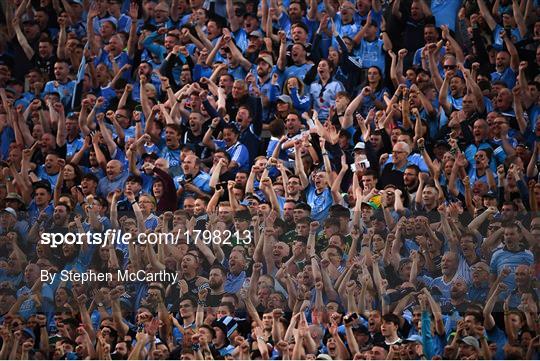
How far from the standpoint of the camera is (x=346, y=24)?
11.6 metres

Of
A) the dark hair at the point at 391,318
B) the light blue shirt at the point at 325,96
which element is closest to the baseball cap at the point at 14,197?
the light blue shirt at the point at 325,96

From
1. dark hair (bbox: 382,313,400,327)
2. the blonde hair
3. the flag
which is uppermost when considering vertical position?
the flag

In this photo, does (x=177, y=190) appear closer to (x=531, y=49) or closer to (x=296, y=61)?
(x=296, y=61)

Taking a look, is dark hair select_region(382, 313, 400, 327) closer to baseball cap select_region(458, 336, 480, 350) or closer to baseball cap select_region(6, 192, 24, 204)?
baseball cap select_region(458, 336, 480, 350)

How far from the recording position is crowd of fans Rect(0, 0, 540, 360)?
10656mm

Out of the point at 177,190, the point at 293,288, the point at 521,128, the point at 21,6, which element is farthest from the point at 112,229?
the point at 521,128

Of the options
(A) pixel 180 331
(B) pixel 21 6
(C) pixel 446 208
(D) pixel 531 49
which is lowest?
(A) pixel 180 331

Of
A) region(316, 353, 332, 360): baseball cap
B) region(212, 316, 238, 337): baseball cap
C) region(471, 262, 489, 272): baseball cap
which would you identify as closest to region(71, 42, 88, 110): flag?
region(212, 316, 238, 337): baseball cap

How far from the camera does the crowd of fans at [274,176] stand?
1066 centimetres

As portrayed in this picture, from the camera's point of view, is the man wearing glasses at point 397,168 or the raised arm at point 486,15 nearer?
the man wearing glasses at point 397,168

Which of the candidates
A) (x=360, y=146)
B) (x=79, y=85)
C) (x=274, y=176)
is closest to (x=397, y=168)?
(x=360, y=146)

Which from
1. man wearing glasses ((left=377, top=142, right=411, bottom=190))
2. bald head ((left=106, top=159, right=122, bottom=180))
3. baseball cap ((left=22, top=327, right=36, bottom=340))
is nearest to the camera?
baseball cap ((left=22, top=327, right=36, bottom=340))

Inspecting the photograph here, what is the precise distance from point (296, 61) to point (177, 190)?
160 centimetres

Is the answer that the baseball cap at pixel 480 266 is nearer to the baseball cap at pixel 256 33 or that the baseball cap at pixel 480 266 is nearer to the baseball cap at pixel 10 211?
the baseball cap at pixel 256 33
